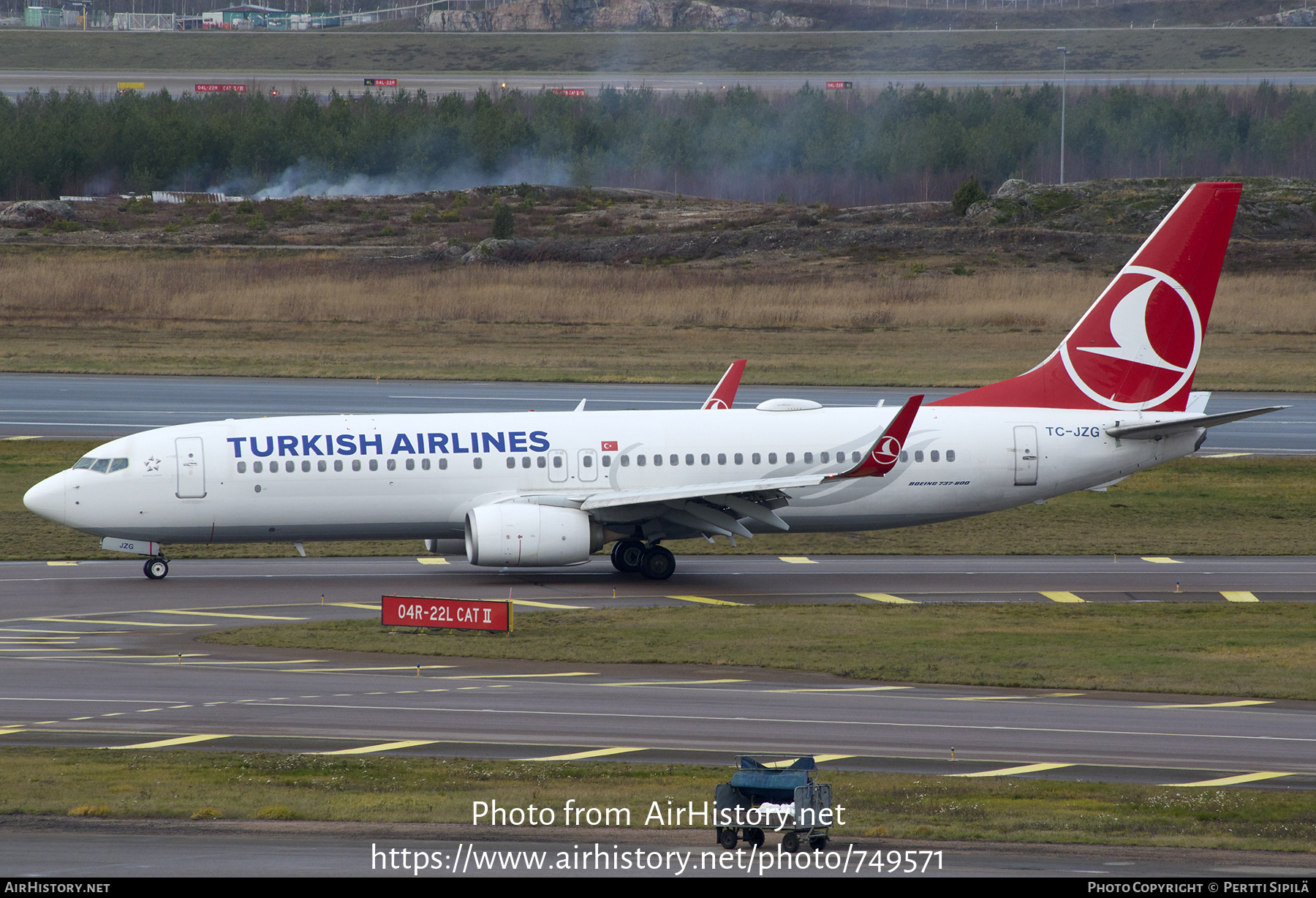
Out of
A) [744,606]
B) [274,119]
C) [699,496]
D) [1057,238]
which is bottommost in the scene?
[744,606]

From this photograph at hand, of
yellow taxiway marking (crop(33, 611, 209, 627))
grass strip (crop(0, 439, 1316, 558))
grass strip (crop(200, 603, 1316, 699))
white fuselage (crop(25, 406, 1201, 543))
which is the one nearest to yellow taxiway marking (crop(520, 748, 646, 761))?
grass strip (crop(200, 603, 1316, 699))

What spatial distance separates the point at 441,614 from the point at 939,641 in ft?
33.6

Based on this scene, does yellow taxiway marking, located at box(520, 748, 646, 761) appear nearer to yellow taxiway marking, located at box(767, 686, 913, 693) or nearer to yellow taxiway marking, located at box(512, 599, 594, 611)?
yellow taxiway marking, located at box(767, 686, 913, 693)

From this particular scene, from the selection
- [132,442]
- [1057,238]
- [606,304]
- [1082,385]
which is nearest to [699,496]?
[1082,385]

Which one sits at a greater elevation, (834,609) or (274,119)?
(274,119)

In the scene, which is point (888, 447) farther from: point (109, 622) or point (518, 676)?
point (109, 622)

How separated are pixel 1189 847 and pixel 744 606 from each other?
16934 mm

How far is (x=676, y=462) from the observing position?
36.8m

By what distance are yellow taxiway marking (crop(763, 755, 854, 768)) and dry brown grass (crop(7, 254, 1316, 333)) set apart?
68.7 meters

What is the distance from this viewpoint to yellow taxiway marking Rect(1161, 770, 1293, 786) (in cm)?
1923

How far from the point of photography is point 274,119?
521ft

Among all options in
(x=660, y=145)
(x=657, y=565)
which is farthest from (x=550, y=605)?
(x=660, y=145)

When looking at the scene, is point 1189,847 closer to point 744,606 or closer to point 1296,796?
point 1296,796

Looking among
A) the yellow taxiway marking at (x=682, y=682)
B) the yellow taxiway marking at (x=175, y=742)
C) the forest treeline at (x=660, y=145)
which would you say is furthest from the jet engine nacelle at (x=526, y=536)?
the forest treeline at (x=660, y=145)
